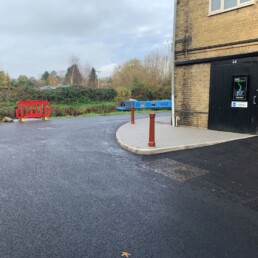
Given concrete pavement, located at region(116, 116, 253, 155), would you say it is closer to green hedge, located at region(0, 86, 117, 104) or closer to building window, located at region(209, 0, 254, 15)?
building window, located at region(209, 0, 254, 15)

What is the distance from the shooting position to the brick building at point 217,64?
9641 millimetres

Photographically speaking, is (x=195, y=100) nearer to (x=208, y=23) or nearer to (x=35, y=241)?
(x=208, y=23)

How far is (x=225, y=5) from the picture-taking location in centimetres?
1034

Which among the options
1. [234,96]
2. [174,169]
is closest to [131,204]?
[174,169]

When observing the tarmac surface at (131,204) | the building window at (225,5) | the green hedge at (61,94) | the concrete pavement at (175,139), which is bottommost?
the tarmac surface at (131,204)

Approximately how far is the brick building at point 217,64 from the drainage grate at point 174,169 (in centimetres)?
412

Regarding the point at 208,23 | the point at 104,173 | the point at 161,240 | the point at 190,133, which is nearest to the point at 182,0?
the point at 208,23

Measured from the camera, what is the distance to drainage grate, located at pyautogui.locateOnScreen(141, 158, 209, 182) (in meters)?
6.01

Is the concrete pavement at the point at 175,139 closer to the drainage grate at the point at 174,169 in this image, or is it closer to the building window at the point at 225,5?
the drainage grate at the point at 174,169

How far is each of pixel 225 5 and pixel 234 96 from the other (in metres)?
3.29

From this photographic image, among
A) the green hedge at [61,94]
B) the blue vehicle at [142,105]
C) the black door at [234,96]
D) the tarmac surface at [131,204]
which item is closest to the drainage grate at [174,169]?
the tarmac surface at [131,204]

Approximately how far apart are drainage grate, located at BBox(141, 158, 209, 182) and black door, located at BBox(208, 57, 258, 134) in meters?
4.11

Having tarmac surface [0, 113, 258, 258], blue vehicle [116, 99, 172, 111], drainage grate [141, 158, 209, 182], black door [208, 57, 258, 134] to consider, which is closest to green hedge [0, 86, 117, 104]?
blue vehicle [116, 99, 172, 111]

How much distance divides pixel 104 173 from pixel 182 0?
29.2 ft
